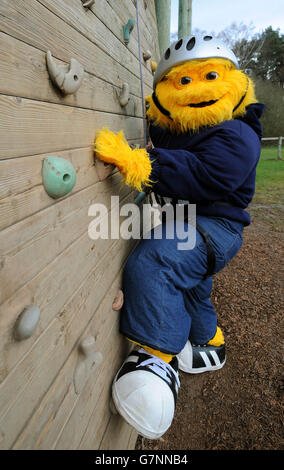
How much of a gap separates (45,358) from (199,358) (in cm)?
167

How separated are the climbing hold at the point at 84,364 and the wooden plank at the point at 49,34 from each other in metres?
0.98

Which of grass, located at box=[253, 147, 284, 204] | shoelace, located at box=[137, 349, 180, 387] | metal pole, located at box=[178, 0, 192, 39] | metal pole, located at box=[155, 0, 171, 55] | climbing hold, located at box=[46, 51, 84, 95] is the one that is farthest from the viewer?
grass, located at box=[253, 147, 284, 204]

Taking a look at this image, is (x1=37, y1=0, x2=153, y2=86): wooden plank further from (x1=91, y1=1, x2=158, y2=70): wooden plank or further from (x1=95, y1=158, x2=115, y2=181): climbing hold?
(x1=95, y1=158, x2=115, y2=181): climbing hold

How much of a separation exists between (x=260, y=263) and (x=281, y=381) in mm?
2008

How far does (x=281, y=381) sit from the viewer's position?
2184 millimetres

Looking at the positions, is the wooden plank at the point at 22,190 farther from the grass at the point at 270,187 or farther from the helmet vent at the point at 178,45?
the grass at the point at 270,187

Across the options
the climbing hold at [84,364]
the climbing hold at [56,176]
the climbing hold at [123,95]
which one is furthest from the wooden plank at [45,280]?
the climbing hold at [123,95]

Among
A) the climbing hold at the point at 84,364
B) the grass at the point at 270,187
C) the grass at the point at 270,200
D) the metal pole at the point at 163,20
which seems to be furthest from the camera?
the grass at the point at 270,187

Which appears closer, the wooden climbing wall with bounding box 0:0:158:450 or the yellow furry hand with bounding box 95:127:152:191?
the wooden climbing wall with bounding box 0:0:158:450

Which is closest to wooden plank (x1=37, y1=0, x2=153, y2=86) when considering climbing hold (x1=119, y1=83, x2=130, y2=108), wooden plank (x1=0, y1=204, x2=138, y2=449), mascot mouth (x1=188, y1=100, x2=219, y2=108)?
climbing hold (x1=119, y1=83, x2=130, y2=108)

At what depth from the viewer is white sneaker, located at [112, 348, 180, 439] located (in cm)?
124

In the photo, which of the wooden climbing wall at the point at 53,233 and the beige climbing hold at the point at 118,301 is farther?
the beige climbing hold at the point at 118,301

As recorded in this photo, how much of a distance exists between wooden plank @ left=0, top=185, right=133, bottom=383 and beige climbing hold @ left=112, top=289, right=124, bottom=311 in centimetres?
35

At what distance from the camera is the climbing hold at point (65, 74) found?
0.83m
